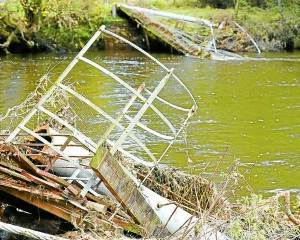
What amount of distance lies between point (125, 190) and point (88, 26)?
28.8 m

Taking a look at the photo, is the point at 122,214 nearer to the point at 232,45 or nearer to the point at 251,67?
the point at 251,67

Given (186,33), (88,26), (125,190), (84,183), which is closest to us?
(125,190)

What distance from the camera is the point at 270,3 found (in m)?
36.5

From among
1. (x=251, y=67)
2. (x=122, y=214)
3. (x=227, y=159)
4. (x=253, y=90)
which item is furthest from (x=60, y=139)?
(x=251, y=67)

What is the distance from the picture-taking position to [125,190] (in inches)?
254

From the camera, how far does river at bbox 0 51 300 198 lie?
40.4 ft

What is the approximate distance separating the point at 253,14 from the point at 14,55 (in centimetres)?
1481

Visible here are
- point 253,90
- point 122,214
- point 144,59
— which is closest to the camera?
point 122,214

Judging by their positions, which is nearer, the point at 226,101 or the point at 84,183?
the point at 84,183

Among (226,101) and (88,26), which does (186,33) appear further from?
(226,101)

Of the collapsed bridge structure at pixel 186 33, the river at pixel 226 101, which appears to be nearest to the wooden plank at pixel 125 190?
the river at pixel 226 101

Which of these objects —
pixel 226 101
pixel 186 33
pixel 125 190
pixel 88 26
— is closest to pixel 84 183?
pixel 125 190

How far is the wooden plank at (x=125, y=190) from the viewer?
19.8 ft

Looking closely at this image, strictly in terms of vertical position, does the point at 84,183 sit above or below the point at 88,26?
above
